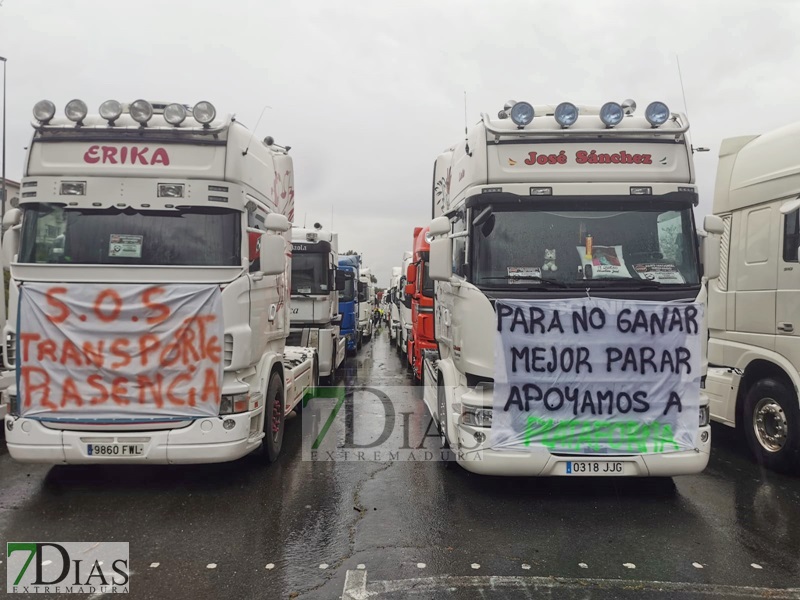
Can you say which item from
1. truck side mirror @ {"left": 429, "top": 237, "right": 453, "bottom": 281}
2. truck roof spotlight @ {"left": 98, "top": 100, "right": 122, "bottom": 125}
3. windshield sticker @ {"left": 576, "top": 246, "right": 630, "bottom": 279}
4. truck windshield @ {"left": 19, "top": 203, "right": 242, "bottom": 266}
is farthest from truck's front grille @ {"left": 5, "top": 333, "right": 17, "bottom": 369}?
windshield sticker @ {"left": 576, "top": 246, "right": 630, "bottom": 279}

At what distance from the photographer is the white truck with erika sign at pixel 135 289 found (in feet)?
16.1

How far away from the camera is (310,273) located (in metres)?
11.7

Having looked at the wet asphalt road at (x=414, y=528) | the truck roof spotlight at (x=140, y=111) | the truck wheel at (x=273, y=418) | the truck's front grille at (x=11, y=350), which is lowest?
the wet asphalt road at (x=414, y=528)

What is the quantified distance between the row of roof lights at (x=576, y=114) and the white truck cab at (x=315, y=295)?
683 centimetres

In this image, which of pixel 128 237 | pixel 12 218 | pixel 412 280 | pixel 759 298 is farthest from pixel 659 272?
pixel 412 280

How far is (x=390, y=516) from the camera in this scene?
15.6 feet

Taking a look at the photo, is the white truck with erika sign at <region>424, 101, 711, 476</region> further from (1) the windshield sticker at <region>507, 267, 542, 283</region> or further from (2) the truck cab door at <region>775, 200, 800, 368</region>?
(2) the truck cab door at <region>775, 200, 800, 368</region>

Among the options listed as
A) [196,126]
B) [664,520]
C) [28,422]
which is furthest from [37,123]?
[664,520]

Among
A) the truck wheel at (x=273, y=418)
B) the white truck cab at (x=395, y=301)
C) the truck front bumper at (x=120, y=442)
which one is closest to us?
the truck front bumper at (x=120, y=442)

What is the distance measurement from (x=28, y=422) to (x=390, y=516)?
329 cm

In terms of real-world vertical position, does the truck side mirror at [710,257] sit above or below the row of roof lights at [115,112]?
below

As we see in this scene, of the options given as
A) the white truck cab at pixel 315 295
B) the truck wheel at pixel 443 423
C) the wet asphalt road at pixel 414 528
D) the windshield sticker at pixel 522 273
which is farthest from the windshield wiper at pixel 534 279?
the white truck cab at pixel 315 295

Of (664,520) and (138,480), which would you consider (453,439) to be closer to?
(664,520)

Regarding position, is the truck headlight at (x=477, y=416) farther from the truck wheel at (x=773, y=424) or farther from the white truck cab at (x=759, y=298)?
the truck wheel at (x=773, y=424)
